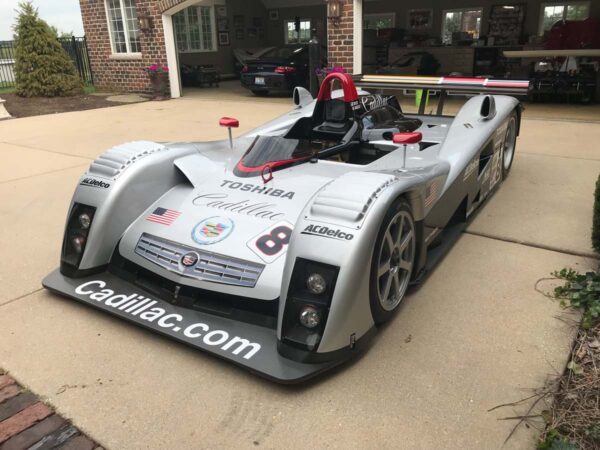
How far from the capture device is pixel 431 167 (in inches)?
129

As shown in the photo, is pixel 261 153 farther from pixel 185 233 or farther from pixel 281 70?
pixel 281 70

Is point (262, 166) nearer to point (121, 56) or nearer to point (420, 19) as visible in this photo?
point (121, 56)

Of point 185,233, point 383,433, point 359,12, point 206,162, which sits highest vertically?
point 359,12

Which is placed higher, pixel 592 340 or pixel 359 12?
pixel 359 12

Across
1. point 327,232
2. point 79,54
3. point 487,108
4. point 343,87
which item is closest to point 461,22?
point 79,54

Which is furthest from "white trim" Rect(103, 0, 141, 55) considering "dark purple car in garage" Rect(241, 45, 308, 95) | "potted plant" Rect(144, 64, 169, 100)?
"dark purple car in garage" Rect(241, 45, 308, 95)

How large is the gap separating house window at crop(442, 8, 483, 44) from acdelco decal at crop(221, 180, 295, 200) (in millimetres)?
15414

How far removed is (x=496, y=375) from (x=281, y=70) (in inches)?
452

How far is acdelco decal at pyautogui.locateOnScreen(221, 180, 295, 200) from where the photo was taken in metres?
3.17

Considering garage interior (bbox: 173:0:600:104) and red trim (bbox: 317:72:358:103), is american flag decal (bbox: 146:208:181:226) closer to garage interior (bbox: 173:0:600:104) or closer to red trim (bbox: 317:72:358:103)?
red trim (bbox: 317:72:358:103)

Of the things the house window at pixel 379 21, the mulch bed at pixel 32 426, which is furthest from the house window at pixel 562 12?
the mulch bed at pixel 32 426

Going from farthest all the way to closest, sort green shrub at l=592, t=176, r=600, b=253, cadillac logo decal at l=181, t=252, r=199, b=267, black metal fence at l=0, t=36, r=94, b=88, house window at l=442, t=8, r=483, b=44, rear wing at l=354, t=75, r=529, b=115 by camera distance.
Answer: house window at l=442, t=8, r=483, b=44 → black metal fence at l=0, t=36, r=94, b=88 → rear wing at l=354, t=75, r=529, b=115 → green shrub at l=592, t=176, r=600, b=253 → cadillac logo decal at l=181, t=252, r=199, b=267

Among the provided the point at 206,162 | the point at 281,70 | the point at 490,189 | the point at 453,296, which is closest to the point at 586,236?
the point at 490,189

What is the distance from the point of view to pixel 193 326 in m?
2.59
